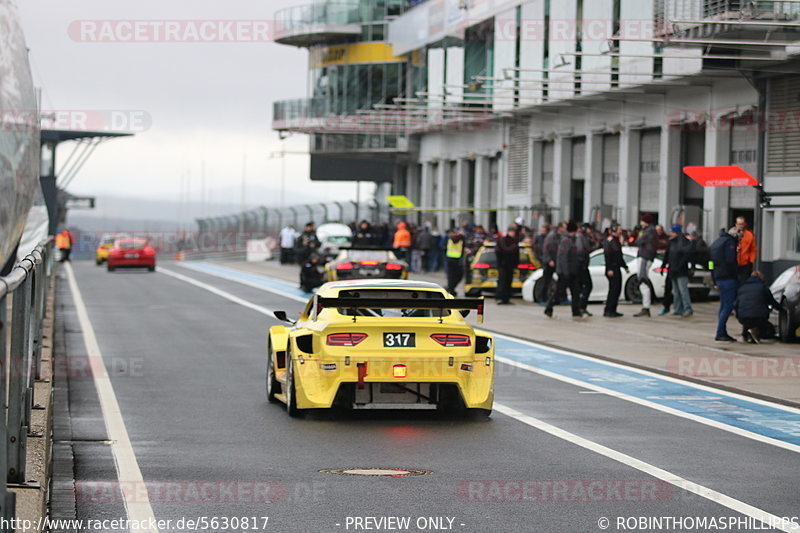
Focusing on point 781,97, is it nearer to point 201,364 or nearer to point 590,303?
point 590,303

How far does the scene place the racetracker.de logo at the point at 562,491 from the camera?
8.79 meters

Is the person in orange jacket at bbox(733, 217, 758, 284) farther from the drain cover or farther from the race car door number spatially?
the drain cover

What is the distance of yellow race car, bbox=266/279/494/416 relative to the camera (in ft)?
40.0

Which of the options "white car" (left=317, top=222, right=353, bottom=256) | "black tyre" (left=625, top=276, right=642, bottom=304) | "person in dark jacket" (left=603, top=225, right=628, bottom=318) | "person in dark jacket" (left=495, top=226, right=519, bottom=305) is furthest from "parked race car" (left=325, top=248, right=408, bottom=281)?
"white car" (left=317, top=222, right=353, bottom=256)

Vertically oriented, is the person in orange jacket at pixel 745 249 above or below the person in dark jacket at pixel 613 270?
above

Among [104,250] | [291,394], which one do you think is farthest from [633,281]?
[104,250]

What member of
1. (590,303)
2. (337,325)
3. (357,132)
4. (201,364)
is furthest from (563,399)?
(357,132)

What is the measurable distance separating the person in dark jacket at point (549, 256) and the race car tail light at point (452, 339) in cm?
1532

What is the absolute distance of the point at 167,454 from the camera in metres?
10.5

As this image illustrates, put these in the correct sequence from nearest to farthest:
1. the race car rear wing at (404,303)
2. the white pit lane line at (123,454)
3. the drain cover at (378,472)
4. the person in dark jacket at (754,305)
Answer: the white pit lane line at (123,454)
the drain cover at (378,472)
the race car rear wing at (404,303)
the person in dark jacket at (754,305)

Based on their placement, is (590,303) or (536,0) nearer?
(590,303)

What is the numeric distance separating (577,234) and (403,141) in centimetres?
4006

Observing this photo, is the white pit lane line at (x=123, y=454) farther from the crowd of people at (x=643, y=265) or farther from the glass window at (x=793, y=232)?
the glass window at (x=793, y=232)

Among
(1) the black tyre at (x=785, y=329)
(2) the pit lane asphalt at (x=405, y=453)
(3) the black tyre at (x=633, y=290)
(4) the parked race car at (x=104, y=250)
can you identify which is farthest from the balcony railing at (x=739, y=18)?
(4) the parked race car at (x=104, y=250)
